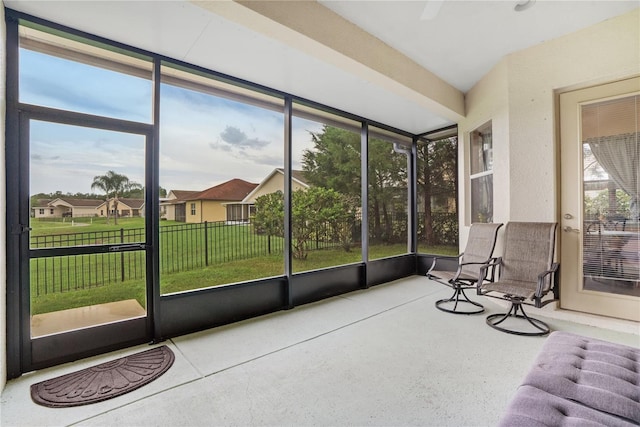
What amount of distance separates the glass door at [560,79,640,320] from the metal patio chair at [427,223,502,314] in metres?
0.71

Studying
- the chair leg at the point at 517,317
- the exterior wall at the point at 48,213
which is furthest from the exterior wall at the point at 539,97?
the exterior wall at the point at 48,213

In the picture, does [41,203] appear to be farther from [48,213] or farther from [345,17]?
[345,17]

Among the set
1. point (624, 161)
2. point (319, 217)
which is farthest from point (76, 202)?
point (624, 161)

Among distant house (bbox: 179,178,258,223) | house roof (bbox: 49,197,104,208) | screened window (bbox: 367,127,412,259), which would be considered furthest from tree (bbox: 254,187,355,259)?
house roof (bbox: 49,197,104,208)

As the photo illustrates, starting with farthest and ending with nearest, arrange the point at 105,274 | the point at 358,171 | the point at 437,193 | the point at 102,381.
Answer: the point at 358,171 < the point at 437,193 < the point at 105,274 < the point at 102,381

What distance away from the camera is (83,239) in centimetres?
247

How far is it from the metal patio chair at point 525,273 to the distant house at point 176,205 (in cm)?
324

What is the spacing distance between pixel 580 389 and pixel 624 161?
2784mm

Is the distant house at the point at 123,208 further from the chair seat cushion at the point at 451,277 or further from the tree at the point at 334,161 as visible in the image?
the tree at the point at 334,161

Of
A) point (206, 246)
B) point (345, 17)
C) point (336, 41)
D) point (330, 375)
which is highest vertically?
point (345, 17)

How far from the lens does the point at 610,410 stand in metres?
1.11

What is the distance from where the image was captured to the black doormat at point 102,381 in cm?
187

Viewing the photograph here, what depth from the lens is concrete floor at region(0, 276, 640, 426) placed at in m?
1.70

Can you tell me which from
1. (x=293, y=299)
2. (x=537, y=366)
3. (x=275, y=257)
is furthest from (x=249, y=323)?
(x=537, y=366)
